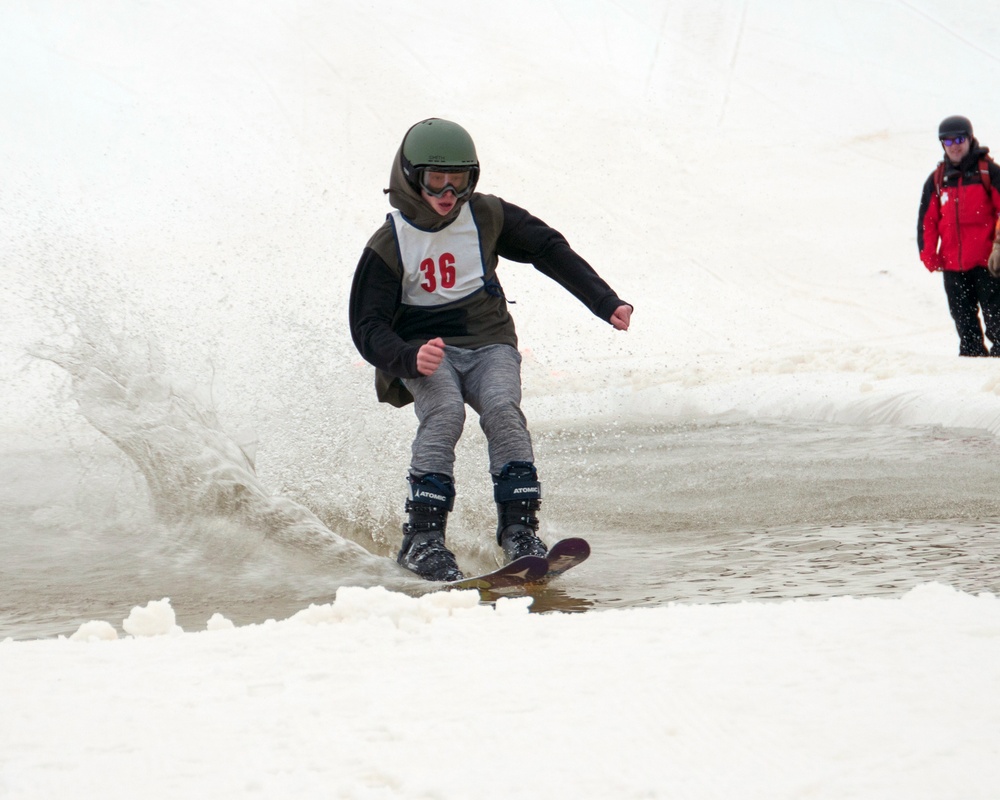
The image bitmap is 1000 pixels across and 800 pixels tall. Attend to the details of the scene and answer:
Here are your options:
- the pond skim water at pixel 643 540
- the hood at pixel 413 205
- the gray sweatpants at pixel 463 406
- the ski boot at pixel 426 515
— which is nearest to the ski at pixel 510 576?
the pond skim water at pixel 643 540

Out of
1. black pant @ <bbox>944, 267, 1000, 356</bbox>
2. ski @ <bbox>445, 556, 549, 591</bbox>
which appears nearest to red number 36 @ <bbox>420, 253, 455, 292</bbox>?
ski @ <bbox>445, 556, 549, 591</bbox>

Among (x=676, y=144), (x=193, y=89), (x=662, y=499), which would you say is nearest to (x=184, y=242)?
(x=193, y=89)

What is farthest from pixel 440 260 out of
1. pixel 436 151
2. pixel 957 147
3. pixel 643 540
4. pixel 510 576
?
pixel 957 147

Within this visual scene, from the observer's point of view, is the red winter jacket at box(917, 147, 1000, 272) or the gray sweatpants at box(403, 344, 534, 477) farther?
the red winter jacket at box(917, 147, 1000, 272)

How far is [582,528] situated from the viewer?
537 centimetres

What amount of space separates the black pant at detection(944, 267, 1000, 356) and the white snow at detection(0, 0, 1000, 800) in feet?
1.24

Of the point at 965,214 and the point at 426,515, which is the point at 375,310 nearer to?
the point at 426,515

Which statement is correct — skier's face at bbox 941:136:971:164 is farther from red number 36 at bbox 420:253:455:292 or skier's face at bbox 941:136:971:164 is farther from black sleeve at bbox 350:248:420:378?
black sleeve at bbox 350:248:420:378

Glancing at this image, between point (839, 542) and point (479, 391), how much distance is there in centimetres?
146

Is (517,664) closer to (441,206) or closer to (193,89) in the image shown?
(441,206)

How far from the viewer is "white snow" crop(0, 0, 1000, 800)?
180cm

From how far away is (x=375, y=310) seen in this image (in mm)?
4469

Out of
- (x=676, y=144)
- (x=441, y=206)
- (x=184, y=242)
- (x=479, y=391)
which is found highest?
(x=676, y=144)

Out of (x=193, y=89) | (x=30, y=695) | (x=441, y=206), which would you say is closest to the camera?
(x=30, y=695)
